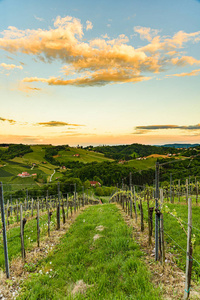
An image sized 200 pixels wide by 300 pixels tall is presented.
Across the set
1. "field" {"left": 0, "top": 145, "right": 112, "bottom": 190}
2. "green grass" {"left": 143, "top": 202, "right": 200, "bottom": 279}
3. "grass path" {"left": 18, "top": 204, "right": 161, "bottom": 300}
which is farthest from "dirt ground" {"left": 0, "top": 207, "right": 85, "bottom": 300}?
"field" {"left": 0, "top": 145, "right": 112, "bottom": 190}

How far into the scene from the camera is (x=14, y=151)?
128m

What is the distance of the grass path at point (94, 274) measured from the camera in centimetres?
398

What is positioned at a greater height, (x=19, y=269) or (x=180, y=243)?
(x=180, y=243)

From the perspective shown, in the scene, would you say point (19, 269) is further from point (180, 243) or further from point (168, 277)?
point (180, 243)

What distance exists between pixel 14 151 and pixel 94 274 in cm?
14045

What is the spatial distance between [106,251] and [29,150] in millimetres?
134767

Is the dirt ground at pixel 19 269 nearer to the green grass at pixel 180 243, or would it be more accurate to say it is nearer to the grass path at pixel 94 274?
the grass path at pixel 94 274

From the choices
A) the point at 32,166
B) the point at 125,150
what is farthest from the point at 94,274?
the point at 125,150

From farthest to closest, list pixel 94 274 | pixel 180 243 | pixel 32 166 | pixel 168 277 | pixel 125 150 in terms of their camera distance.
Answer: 1. pixel 125 150
2. pixel 32 166
3. pixel 180 243
4. pixel 94 274
5. pixel 168 277

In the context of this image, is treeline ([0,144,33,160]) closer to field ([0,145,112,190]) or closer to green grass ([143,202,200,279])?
field ([0,145,112,190])

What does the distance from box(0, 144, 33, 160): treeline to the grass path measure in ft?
405

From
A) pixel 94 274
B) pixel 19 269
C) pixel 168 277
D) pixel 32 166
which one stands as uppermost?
pixel 168 277

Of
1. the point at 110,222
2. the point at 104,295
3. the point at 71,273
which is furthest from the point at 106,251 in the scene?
the point at 110,222

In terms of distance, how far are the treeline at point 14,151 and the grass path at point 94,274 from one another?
12356cm
